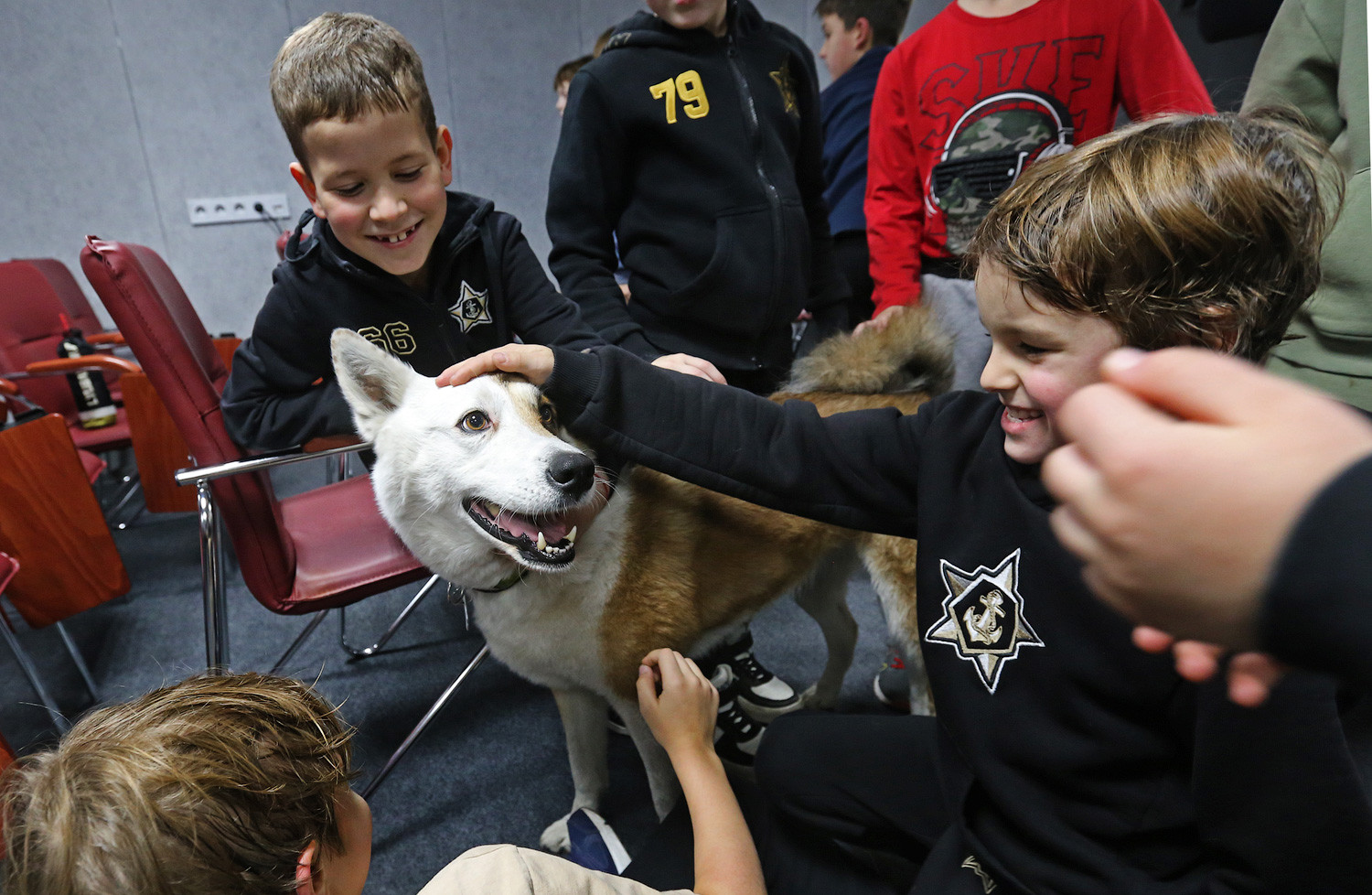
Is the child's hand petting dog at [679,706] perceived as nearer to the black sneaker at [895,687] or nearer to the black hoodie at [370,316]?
the black hoodie at [370,316]

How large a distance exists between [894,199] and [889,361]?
56 cm

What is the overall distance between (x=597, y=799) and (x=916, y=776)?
763 millimetres

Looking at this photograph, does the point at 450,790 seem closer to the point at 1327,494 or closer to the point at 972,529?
the point at 972,529

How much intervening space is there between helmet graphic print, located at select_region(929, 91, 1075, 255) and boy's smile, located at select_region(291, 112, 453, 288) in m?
1.11

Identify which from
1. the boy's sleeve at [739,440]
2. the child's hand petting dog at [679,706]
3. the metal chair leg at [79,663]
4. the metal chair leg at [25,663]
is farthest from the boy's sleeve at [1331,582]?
the metal chair leg at [79,663]

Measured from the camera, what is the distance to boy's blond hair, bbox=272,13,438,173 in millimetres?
1066

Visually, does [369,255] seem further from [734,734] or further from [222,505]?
[734,734]

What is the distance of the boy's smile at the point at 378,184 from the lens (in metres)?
1.08

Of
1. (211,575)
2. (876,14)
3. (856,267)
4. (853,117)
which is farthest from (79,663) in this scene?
(876,14)

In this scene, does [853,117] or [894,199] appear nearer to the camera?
[894,199]

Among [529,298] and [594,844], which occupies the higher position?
[529,298]

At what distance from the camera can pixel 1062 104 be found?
1.47 m

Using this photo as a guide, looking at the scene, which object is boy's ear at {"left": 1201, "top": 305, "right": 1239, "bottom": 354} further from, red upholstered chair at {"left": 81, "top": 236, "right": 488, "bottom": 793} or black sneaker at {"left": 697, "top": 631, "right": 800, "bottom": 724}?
black sneaker at {"left": 697, "top": 631, "right": 800, "bottom": 724}

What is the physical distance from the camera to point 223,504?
4.30 ft
